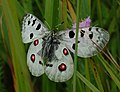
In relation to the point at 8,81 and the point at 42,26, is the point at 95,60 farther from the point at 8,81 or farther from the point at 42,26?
the point at 8,81

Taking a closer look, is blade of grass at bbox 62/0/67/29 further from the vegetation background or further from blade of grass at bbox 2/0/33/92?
blade of grass at bbox 2/0/33/92

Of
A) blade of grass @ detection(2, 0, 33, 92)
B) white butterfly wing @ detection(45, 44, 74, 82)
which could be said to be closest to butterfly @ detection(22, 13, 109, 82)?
white butterfly wing @ detection(45, 44, 74, 82)

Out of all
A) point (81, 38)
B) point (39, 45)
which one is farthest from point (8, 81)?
point (81, 38)

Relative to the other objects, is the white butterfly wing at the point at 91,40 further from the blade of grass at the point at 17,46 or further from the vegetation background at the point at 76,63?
the blade of grass at the point at 17,46

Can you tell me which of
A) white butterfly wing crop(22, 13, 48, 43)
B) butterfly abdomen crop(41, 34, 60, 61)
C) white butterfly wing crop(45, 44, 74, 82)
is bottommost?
white butterfly wing crop(45, 44, 74, 82)

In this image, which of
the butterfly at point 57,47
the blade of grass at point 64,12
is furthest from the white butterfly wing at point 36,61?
the blade of grass at point 64,12

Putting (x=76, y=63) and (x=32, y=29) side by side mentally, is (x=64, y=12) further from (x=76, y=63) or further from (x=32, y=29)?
(x=76, y=63)
